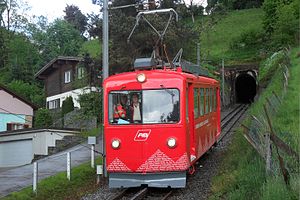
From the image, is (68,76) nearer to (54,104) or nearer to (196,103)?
(54,104)

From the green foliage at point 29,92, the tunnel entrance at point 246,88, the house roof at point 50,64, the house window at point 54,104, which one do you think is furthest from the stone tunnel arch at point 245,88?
the house roof at point 50,64

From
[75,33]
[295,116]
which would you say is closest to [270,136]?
[295,116]

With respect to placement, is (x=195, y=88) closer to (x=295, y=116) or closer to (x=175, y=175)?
(x=175, y=175)

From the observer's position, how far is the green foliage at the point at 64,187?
11.1 metres

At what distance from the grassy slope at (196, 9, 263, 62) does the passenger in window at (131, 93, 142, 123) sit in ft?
150

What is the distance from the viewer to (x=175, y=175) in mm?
11086

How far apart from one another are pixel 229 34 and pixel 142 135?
215 ft

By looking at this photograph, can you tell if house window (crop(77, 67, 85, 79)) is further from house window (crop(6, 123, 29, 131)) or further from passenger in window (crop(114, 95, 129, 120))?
passenger in window (crop(114, 95, 129, 120))

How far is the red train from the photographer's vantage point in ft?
36.1

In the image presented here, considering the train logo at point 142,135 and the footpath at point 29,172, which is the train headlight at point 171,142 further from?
the footpath at point 29,172

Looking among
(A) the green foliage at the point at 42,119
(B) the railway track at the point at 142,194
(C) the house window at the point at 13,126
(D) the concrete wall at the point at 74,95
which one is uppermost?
(D) the concrete wall at the point at 74,95

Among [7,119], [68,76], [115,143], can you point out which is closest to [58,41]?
[68,76]

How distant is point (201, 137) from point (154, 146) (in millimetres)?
2707

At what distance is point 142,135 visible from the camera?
11055mm
